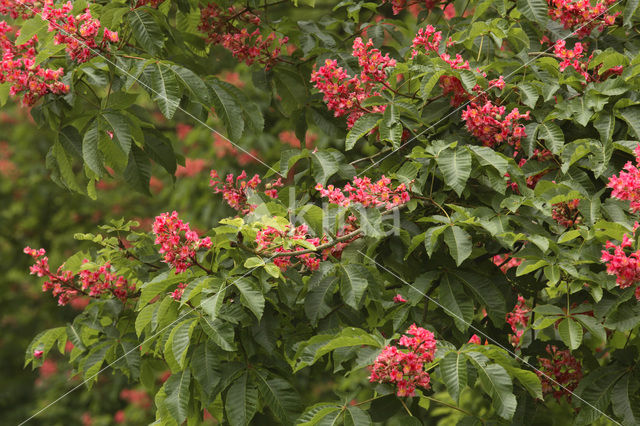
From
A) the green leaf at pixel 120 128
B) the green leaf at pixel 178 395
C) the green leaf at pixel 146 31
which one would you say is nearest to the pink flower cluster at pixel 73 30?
the green leaf at pixel 146 31

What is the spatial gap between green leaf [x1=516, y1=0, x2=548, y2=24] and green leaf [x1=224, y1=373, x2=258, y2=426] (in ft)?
5.44

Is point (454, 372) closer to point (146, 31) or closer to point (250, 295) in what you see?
point (250, 295)

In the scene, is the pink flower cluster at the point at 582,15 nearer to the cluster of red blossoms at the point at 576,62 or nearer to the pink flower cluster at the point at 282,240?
the cluster of red blossoms at the point at 576,62

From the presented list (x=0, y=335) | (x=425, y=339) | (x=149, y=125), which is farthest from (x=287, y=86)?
(x=0, y=335)

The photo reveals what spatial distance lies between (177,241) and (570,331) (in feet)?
4.17

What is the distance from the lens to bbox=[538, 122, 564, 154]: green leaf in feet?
8.18

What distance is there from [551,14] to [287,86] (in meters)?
1.27

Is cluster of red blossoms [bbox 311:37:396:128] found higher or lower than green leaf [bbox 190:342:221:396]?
higher

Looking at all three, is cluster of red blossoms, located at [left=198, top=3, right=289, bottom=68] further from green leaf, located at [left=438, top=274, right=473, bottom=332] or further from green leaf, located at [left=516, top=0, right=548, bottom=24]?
green leaf, located at [left=438, top=274, right=473, bottom=332]

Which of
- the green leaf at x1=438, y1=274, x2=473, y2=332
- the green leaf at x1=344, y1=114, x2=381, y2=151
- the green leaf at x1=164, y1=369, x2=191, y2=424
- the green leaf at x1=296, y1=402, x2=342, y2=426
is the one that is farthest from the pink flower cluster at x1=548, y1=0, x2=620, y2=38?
the green leaf at x1=164, y1=369, x2=191, y2=424

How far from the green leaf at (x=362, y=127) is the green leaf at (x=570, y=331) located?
3.02 ft

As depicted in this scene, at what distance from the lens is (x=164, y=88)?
2.74 metres

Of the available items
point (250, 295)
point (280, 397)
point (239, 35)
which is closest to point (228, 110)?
point (239, 35)

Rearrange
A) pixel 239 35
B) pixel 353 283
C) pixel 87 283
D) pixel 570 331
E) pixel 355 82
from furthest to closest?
pixel 239 35
pixel 87 283
pixel 355 82
pixel 353 283
pixel 570 331
